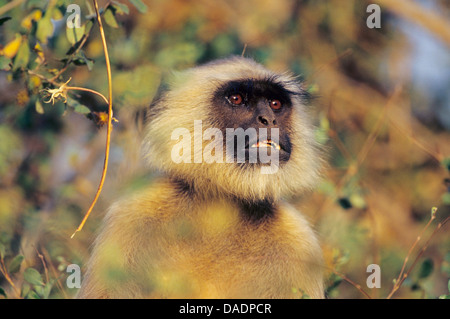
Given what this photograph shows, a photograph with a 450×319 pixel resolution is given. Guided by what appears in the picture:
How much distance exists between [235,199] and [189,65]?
147 centimetres

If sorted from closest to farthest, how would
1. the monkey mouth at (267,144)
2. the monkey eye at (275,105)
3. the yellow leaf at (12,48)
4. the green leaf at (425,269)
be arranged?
the yellow leaf at (12,48) < the monkey mouth at (267,144) < the green leaf at (425,269) < the monkey eye at (275,105)

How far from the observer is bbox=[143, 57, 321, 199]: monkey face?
3.29 metres

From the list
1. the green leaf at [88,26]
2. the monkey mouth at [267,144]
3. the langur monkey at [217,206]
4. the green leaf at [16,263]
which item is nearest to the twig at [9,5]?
the green leaf at [88,26]

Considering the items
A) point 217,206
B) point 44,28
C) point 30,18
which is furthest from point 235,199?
point 30,18

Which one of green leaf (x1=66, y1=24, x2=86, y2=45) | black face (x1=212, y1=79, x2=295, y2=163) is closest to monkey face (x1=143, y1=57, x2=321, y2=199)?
black face (x1=212, y1=79, x2=295, y2=163)

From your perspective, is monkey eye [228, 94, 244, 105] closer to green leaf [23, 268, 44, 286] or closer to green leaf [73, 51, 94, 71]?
green leaf [73, 51, 94, 71]

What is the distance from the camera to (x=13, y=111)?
4.08 metres

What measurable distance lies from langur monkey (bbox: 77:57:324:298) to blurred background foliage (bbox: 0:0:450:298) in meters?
0.22

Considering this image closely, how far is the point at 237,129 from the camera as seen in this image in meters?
3.38

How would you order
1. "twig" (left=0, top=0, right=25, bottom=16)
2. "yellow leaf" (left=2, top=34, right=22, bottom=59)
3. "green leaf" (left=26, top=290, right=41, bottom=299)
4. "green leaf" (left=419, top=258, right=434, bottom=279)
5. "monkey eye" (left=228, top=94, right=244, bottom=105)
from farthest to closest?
"monkey eye" (left=228, top=94, right=244, bottom=105) < "green leaf" (left=419, top=258, right=434, bottom=279) < "yellow leaf" (left=2, top=34, right=22, bottom=59) < "green leaf" (left=26, top=290, right=41, bottom=299) < "twig" (left=0, top=0, right=25, bottom=16)

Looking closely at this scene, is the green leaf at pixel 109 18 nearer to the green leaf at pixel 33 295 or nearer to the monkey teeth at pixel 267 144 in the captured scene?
the monkey teeth at pixel 267 144

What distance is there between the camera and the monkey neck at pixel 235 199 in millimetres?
3271

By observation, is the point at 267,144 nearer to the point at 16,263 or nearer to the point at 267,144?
the point at 267,144
